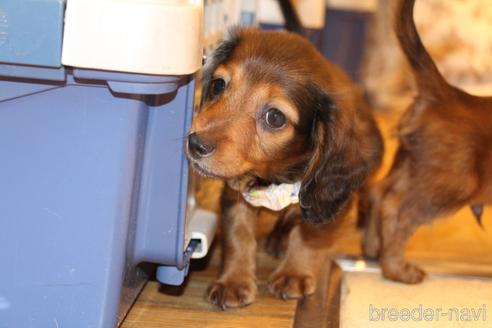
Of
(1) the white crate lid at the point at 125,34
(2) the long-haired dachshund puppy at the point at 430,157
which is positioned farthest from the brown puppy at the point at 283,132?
(1) the white crate lid at the point at 125,34

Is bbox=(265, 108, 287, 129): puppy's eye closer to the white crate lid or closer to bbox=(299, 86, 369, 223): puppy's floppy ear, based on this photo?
bbox=(299, 86, 369, 223): puppy's floppy ear

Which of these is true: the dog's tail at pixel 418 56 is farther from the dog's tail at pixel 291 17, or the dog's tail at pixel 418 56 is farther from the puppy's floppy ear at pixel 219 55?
the dog's tail at pixel 291 17

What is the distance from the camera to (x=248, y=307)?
1759 mm

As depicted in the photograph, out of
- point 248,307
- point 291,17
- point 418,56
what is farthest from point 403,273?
point 291,17

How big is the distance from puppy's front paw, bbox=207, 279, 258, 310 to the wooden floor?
2cm

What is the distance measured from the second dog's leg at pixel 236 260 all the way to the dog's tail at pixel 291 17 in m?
0.73

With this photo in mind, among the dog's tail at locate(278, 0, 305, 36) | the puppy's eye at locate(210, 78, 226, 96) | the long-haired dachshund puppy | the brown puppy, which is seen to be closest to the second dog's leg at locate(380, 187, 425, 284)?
the long-haired dachshund puppy

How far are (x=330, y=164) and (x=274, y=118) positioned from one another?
0.55 feet

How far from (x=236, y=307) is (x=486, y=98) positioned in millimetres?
792

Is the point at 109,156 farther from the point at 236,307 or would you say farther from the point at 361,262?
the point at 361,262

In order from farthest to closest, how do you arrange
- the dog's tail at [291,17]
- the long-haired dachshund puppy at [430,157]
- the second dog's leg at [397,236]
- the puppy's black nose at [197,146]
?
the dog's tail at [291,17] < the second dog's leg at [397,236] < the long-haired dachshund puppy at [430,157] < the puppy's black nose at [197,146]

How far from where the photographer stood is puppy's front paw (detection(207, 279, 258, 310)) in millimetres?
1737

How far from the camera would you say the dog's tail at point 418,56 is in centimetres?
183

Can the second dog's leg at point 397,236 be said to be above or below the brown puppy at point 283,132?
below
